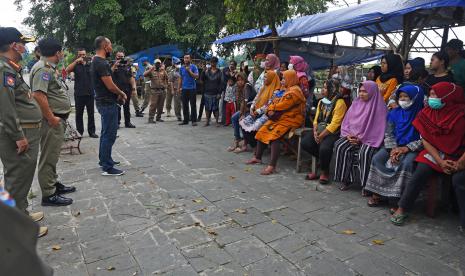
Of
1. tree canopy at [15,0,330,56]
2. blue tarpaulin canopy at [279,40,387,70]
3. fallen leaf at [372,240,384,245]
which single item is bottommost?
fallen leaf at [372,240,384,245]

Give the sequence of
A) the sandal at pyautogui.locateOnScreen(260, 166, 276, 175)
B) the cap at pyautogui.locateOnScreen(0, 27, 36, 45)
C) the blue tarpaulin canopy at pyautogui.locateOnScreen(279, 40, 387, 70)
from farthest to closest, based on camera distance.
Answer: the blue tarpaulin canopy at pyautogui.locateOnScreen(279, 40, 387, 70)
the sandal at pyautogui.locateOnScreen(260, 166, 276, 175)
the cap at pyautogui.locateOnScreen(0, 27, 36, 45)

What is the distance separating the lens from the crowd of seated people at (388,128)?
12.2 feet

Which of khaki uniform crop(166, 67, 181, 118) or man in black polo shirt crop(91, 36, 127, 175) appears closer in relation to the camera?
man in black polo shirt crop(91, 36, 127, 175)

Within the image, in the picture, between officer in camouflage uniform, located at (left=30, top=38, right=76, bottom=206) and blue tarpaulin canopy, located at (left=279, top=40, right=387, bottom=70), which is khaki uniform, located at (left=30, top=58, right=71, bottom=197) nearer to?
officer in camouflage uniform, located at (left=30, top=38, right=76, bottom=206)

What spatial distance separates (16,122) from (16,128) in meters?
0.05

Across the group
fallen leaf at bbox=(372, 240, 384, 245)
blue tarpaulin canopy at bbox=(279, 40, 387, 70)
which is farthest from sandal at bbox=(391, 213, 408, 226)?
blue tarpaulin canopy at bbox=(279, 40, 387, 70)

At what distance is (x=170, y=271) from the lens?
2842 mm

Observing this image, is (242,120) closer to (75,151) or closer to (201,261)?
(75,151)

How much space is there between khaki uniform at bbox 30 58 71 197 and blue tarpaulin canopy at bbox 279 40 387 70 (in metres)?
6.73

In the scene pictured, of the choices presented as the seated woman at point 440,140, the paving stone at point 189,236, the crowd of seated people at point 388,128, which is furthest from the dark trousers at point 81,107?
the seated woman at point 440,140

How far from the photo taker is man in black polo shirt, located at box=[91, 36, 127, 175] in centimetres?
479

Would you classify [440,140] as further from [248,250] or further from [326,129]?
[248,250]

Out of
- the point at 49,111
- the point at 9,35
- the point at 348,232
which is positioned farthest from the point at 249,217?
the point at 9,35

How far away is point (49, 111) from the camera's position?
3.96m
